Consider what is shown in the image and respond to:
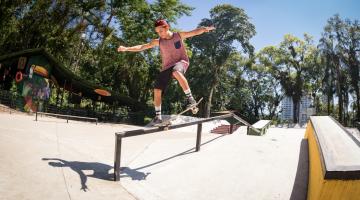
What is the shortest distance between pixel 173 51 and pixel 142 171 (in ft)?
7.48

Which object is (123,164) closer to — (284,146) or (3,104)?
(284,146)

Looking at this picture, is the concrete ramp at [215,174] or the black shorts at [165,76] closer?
the concrete ramp at [215,174]

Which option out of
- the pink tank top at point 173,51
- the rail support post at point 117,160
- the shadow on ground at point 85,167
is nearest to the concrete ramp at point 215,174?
the rail support post at point 117,160

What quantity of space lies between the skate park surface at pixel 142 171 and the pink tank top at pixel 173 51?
6.59 ft

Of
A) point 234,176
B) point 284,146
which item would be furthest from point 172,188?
point 284,146

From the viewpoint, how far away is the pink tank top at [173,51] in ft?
19.0

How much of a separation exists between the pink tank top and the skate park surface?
2010 millimetres

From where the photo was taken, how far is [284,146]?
8.53 metres

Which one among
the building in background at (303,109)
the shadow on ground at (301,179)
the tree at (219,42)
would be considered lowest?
the shadow on ground at (301,179)

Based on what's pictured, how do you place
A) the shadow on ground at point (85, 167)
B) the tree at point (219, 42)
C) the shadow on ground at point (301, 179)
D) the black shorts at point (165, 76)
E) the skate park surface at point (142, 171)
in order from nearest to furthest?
1. the skate park surface at point (142, 171)
2. the shadow on ground at point (301, 179)
3. the shadow on ground at point (85, 167)
4. the black shorts at point (165, 76)
5. the tree at point (219, 42)

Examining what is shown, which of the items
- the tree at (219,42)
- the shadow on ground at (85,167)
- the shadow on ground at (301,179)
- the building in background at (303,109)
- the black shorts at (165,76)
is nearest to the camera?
the shadow on ground at (301,179)

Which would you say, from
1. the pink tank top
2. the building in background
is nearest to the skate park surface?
the pink tank top

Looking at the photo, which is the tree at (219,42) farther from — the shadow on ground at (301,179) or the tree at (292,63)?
the shadow on ground at (301,179)

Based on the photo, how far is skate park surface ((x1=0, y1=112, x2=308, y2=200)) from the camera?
399cm
